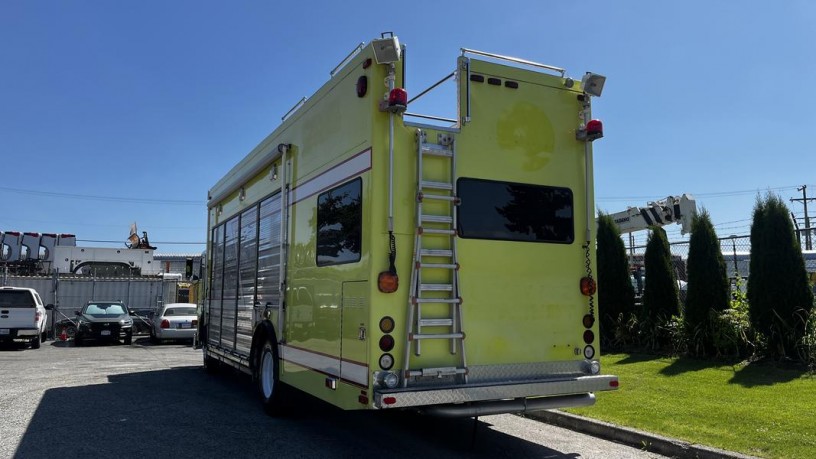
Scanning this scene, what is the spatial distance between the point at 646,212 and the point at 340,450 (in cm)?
1079

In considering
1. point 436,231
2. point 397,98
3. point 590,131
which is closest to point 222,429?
point 436,231

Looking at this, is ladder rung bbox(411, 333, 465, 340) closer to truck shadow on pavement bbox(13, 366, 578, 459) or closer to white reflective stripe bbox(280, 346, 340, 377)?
white reflective stripe bbox(280, 346, 340, 377)

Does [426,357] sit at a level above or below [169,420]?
above

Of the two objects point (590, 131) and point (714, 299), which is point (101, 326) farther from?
point (590, 131)

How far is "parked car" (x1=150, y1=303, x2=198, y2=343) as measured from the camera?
19969mm

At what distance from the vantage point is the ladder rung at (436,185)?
5616 mm

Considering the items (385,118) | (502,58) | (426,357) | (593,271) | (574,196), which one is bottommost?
(426,357)

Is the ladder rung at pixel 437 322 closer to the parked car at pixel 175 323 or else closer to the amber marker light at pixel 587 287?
the amber marker light at pixel 587 287

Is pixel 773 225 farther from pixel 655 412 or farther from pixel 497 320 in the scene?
pixel 497 320

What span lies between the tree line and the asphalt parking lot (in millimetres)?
4730

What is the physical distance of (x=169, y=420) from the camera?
24.7ft

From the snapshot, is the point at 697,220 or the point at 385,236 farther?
the point at 697,220

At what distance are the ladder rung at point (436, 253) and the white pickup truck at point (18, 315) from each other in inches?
650

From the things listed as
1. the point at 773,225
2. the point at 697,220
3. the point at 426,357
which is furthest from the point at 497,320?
the point at 697,220
